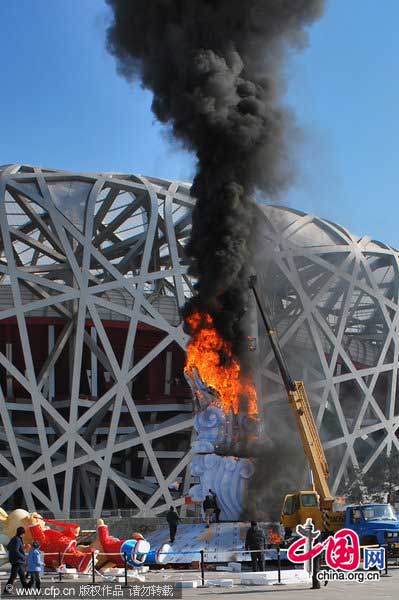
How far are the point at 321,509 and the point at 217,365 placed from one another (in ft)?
19.0

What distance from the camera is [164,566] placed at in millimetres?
26562

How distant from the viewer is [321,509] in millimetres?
28203

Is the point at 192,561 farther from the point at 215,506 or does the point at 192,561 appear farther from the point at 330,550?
the point at 330,550

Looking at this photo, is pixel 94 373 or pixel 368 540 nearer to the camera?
pixel 368 540

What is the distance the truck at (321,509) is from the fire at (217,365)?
1.61 meters

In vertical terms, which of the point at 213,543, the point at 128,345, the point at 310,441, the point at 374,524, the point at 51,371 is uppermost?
the point at 128,345

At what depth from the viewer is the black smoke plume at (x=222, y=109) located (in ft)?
98.0

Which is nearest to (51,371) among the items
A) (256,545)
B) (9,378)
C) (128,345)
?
(9,378)

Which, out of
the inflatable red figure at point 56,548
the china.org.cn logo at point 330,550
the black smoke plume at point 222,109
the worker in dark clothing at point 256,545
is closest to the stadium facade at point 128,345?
the black smoke plume at point 222,109

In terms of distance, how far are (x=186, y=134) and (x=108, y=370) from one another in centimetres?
1860

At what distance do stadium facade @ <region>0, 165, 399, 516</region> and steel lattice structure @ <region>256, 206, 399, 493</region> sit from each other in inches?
4.0

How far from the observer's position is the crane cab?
28.0 meters

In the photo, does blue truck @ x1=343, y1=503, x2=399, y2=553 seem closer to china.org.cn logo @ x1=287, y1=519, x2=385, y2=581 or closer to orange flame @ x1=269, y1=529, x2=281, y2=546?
orange flame @ x1=269, y1=529, x2=281, y2=546

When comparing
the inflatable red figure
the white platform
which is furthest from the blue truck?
the inflatable red figure
